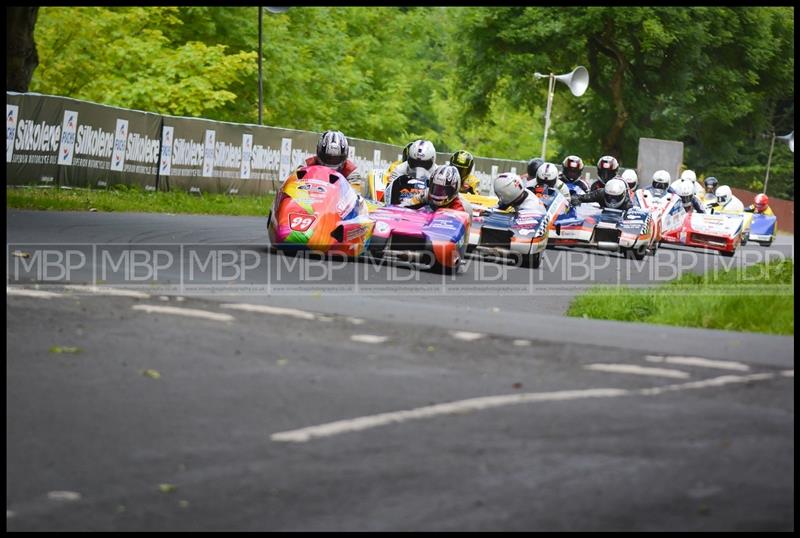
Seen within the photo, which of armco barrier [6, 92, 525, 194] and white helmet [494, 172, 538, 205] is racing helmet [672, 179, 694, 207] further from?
white helmet [494, 172, 538, 205]

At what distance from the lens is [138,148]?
Result: 90.1ft

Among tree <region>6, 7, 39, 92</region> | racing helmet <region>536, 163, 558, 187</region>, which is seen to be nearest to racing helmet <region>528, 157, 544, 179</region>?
racing helmet <region>536, 163, 558, 187</region>

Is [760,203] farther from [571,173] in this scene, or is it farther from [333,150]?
[333,150]

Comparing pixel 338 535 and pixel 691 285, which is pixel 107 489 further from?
pixel 691 285

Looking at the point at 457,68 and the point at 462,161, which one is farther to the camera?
the point at 457,68

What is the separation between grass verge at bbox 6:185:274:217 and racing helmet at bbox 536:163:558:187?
622 cm

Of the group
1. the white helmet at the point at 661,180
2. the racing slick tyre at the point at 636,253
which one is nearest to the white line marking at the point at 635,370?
the racing slick tyre at the point at 636,253

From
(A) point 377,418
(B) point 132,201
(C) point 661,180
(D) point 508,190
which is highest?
(C) point 661,180

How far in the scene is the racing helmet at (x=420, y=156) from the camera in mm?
19578

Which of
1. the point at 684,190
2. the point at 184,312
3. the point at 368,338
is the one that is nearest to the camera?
the point at 368,338

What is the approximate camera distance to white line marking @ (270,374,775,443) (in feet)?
21.4

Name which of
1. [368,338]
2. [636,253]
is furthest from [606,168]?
[368,338]

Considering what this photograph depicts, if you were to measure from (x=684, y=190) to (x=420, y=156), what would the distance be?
11.2 metres

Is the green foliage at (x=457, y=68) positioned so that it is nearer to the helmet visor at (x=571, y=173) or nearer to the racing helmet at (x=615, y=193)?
the helmet visor at (x=571, y=173)
